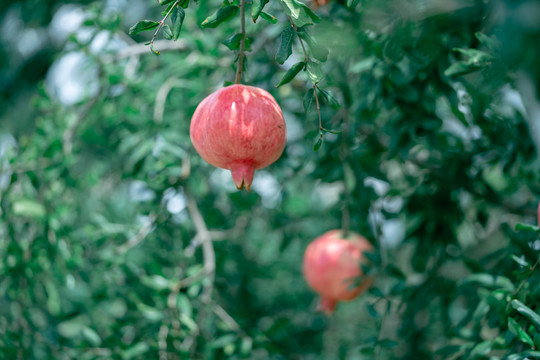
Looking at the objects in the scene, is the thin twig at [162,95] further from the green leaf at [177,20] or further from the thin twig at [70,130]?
the green leaf at [177,20]

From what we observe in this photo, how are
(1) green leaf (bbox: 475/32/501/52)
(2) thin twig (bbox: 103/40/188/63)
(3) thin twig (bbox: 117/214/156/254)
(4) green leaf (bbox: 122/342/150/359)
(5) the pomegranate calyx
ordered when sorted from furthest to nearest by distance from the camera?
(2) thin twig (bbox: 103/40/188/63) < (3) thin twig (bbox: 117/214/156/254) < (4) green leaf (bbox: 122/342/150/359) < (1) green leaf (bbox: 475/32/501/52) < (5) the pomegranate calyx

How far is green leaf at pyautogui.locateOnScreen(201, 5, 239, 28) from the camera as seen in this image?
833 mm

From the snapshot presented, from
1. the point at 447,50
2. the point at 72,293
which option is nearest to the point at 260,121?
the point at 447,50

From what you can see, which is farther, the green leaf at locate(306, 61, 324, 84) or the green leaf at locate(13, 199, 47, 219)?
the green leaf at locate(13, 199, 47, 219)

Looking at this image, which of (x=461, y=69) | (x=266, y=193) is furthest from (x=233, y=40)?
(x=266, y=193)

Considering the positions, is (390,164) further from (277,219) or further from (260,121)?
(260,121)

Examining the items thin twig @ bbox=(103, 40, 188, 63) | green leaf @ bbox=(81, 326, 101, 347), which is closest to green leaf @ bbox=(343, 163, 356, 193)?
thin twig @ bbox=(103, 40, 188, 63)

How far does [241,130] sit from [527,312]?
65cm

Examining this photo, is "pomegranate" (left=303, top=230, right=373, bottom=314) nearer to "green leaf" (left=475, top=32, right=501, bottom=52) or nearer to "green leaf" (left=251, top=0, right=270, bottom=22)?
"green leaf" (left=475, top=32, right=501, bottom=52)

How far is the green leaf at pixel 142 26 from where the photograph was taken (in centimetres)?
81

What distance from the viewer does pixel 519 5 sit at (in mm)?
427

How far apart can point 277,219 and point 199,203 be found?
33 cm

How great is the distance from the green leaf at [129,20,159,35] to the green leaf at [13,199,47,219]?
0.96m

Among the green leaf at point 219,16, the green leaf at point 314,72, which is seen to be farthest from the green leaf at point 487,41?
the green leaf at point 219,16
